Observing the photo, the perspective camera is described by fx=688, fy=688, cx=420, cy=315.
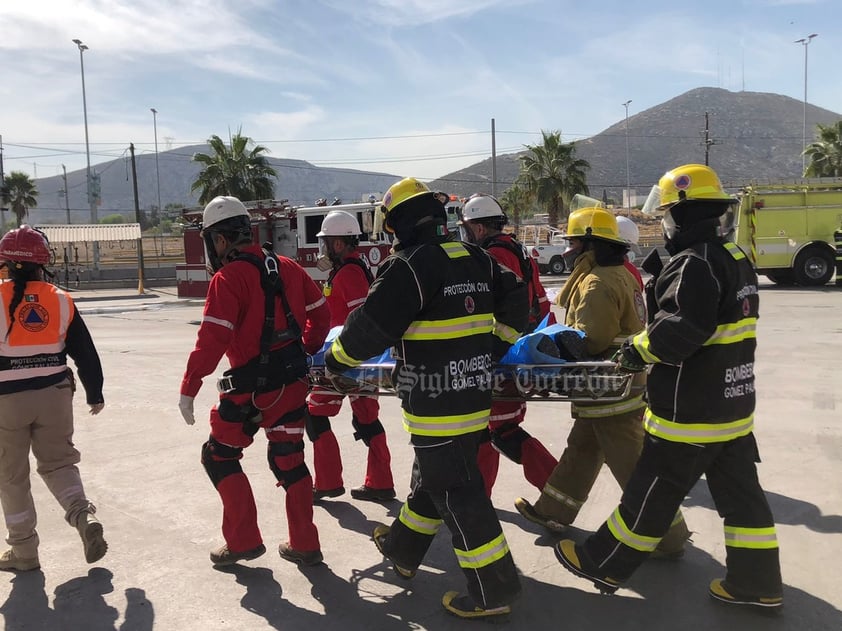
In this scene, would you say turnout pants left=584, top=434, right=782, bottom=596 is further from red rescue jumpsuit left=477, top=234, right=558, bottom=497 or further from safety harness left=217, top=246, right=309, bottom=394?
safety harness left=217, top=246, right=309, bottom=394

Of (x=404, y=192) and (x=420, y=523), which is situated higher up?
(x=404, y=192)

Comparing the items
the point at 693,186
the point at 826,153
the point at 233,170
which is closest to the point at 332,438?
the point at 693,186

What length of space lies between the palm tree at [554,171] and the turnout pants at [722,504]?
33.3 m

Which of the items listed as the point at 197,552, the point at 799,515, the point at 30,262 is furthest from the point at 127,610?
the point at 799,515

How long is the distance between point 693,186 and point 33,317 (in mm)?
3531

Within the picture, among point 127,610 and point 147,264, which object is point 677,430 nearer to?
point 127,610

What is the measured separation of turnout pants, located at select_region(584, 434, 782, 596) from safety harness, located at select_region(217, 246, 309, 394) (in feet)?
6.16

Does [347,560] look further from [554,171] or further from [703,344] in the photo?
[554,171]

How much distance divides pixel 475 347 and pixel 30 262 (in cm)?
261

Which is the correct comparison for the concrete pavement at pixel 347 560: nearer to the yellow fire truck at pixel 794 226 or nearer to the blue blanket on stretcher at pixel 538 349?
the blue blanket on stretcher at pixel 538 349

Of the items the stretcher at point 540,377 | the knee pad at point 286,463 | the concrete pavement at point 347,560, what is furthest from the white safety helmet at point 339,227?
the concrete pavement at point 347,560

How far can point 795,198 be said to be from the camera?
18.8 m

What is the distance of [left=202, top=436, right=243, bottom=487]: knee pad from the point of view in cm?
375

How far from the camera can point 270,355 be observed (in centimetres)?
374
